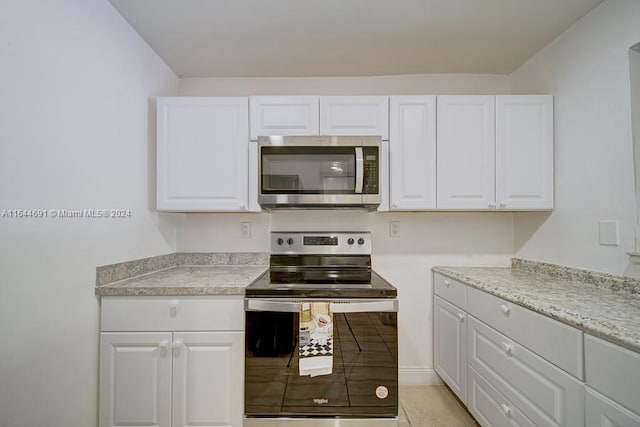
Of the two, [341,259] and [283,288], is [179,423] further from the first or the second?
[341,259]

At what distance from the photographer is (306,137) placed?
1761 mm

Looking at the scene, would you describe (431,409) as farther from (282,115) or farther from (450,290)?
(282,115)

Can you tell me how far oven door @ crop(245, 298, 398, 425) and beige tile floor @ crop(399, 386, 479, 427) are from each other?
0.44 meters

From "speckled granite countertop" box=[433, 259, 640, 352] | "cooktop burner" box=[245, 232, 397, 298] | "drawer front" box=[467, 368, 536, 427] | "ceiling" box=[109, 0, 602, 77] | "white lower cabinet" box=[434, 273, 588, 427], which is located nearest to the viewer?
"speckled granite countertop" box=[433, 259, 640, 352]

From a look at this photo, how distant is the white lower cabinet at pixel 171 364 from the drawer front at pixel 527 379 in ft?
4.14

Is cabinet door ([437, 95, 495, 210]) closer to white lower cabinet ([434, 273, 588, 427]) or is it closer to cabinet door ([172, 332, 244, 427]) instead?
white lower cabinet ([434, 273, 588, 427])

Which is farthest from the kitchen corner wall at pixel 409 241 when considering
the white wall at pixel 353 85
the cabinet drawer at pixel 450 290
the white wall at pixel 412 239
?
the white wall at pixel 353 85

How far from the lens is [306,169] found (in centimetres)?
177

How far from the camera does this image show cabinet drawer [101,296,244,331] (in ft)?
4.73

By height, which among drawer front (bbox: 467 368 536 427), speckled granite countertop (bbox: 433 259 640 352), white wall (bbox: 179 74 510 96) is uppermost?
white wall (bbox: 179 74 510 96)

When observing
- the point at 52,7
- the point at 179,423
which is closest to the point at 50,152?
the point at 52,7

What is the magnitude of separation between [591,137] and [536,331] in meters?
1.16

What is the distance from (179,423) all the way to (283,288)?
86 centimetres

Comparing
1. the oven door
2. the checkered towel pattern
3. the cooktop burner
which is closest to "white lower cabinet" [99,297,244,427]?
the oven door
